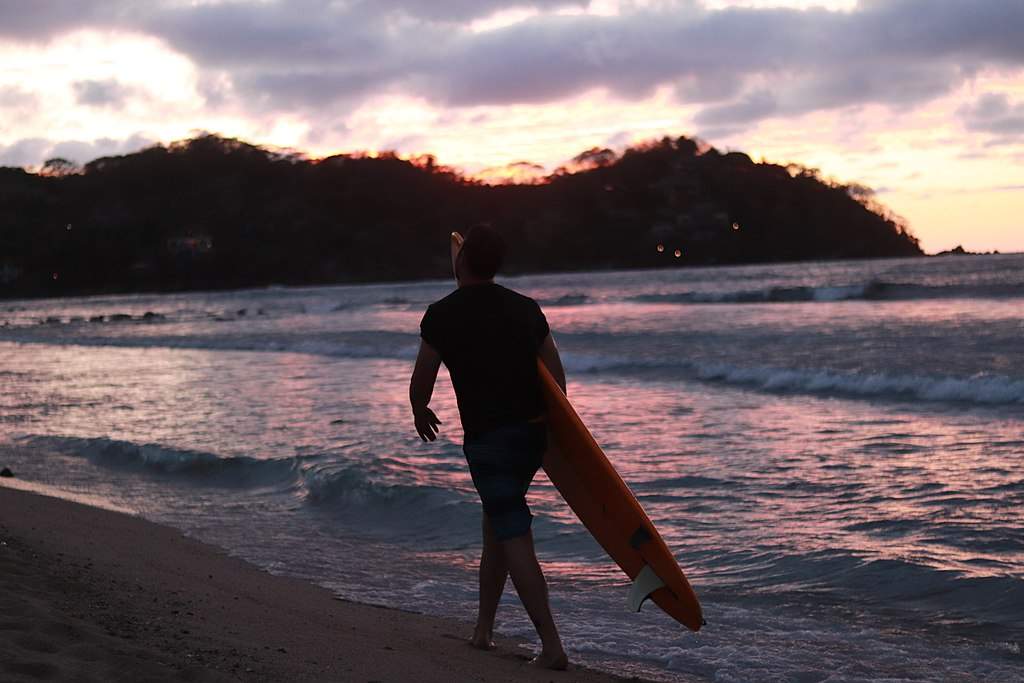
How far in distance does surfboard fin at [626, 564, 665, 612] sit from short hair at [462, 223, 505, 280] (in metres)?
1.18

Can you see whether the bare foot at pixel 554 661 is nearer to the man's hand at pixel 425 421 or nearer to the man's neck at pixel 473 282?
the man's hand at pixel 425 421

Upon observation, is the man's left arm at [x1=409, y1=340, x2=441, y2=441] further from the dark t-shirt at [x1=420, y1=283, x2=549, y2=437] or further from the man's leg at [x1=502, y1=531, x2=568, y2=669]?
the man's leg at [x1=502, y1=531, x2=568, y2=669]

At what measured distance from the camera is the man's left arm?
3.64 meters

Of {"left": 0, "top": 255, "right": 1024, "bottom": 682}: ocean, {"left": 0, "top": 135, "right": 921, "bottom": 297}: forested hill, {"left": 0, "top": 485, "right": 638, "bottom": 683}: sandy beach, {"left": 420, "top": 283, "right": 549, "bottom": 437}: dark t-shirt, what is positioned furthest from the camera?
{"left": 0, "top": 135, "right": 921, "bottom": 297}: forested hill

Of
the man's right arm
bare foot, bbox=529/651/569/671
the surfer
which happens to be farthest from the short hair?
bare foot, bbox=529/651/569/671

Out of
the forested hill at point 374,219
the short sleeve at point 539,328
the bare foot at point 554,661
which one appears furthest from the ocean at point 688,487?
the forested hill at point 374,219

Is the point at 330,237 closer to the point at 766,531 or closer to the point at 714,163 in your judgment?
the point at 714,163

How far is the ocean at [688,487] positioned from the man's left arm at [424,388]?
3.76ft

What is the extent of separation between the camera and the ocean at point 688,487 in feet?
14.1

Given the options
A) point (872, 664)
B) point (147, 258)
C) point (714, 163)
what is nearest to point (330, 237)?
point (147, 258)

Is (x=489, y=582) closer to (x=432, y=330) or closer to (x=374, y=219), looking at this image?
(x=432, y=330)

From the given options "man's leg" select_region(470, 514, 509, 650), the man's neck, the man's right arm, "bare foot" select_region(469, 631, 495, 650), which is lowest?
"bare foot" select_region(469, 631, 495, 650)

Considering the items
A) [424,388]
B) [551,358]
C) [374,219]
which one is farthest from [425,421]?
[374,219]

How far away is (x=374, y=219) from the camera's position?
4998 inches
